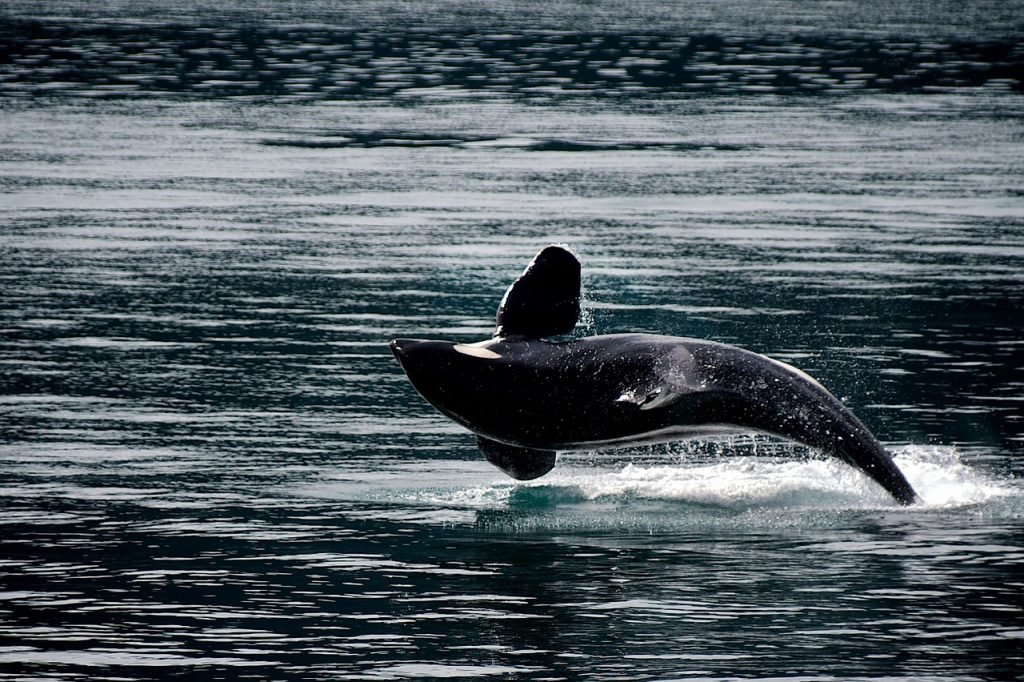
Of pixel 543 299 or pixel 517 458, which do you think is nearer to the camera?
pixel 543 299

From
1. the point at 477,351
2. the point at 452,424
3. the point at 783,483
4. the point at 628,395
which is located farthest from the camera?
the point at 452,424

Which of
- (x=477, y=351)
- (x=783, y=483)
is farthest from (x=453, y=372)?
(x=783, y=483)

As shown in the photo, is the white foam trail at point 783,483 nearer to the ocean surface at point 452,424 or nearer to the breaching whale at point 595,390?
the ocean surface at point 452,424

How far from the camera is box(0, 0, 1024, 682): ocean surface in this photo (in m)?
12.7

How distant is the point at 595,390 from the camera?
1456 cm

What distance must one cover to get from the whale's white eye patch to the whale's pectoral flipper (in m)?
0.68

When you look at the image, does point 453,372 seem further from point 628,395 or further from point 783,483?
point 783,483

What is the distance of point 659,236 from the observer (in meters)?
30.0

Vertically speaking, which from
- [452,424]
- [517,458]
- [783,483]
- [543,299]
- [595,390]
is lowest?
[452,424]

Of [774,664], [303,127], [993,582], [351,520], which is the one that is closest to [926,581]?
[993,582]

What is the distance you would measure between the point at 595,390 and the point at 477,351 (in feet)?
3.12

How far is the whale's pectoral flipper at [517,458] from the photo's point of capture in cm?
1531

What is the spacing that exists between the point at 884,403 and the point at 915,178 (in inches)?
720

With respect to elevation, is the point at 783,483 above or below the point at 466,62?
above
